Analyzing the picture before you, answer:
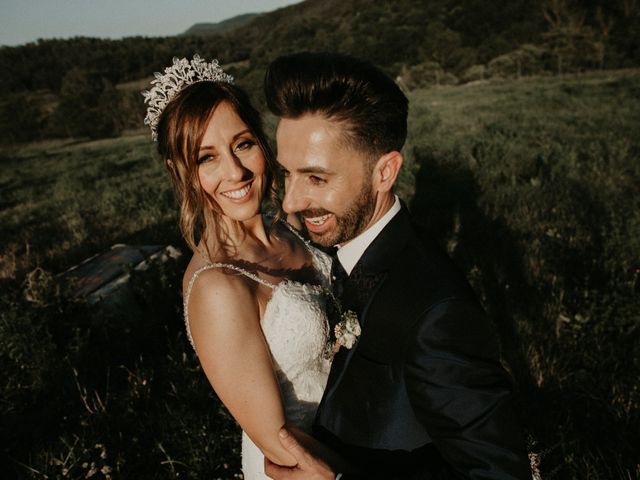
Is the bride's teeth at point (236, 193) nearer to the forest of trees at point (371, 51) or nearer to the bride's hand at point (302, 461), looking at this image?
the bride's hand at point (302, 461)

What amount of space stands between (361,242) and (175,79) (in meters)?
1.77

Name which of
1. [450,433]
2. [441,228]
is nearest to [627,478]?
[450,433]

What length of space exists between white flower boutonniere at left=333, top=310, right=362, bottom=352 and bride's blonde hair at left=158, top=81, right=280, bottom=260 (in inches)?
40.3

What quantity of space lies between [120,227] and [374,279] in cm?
761

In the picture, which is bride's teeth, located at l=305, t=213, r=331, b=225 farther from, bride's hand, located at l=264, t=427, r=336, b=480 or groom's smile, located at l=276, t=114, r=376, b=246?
bride's hand, located at l=264, t=427, r=336, b=480

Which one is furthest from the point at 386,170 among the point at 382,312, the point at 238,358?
the point at 238,358

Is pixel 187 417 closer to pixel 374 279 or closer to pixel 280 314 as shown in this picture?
pixel 280 314

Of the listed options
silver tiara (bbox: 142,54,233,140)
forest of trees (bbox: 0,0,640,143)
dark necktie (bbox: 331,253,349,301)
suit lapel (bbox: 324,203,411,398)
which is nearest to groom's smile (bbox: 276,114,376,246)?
dark necktie (bbox: 331,253,349,301)

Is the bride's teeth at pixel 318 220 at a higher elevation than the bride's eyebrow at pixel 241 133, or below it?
below

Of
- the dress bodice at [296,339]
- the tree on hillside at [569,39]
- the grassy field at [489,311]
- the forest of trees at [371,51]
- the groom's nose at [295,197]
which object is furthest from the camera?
the forest of trees at [371,51]

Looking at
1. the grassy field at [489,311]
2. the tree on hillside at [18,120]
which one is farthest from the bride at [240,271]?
the tree on hillside at [18,120]

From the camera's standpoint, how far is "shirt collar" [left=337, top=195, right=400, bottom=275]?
224cm

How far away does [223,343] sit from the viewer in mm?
1944

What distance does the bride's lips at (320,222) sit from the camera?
2404mm
